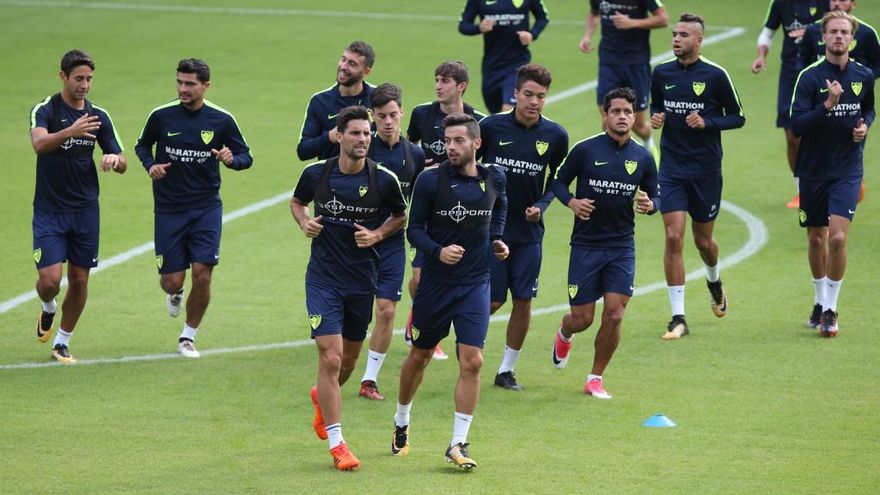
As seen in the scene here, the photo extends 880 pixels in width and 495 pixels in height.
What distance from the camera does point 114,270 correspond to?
17750mm

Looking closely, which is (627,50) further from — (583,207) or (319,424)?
(319,424)

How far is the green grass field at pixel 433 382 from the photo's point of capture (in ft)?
37.3

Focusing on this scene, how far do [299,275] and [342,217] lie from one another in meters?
5.96

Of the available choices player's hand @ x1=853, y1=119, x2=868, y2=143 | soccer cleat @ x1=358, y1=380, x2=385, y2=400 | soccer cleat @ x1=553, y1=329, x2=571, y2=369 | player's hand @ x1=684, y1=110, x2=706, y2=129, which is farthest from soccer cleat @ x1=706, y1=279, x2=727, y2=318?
soccer cleat @ x1=358, y1=380, x2=385, y2=400

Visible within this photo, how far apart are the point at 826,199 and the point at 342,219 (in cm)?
569

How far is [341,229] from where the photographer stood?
1171cm

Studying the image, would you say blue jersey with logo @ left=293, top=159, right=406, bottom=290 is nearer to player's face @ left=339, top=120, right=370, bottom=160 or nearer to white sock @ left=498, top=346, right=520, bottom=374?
player's face @ left=339, top=120, right=370, bottom=160

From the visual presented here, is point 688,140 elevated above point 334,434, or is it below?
above

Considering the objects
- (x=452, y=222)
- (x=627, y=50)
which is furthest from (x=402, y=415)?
(x=627, y=50)

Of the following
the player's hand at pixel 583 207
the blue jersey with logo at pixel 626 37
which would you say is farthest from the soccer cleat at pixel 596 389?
the blue jersey with logo at pixel 626 37

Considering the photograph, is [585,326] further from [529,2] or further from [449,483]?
[529,2]

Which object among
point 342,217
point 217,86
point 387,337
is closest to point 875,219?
point 387,337

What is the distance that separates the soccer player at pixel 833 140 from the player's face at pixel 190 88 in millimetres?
5404

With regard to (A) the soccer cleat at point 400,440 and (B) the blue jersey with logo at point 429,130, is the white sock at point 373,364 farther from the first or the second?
(B) the blue jersey with logo at point 429,130
